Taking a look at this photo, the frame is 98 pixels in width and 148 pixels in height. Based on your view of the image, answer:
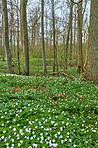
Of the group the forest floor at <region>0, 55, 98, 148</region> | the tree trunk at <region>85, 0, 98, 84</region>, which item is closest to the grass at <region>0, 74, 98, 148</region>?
the forest floor at <region>0, 55, 98, 148</region>

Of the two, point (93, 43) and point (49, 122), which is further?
point (93, 43)

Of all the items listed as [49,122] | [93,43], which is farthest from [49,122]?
[93,43]

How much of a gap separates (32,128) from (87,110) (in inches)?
73.3

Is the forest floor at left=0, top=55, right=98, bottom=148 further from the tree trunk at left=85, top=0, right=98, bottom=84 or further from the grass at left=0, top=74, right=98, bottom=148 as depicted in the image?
the tree trunk at left=85, top=0, right=98, bottom=84

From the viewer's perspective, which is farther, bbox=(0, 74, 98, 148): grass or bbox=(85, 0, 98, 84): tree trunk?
bbox=(85, 0, 98, 84): tree trunk

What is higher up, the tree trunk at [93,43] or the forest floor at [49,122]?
the tree trunk at [93,43]

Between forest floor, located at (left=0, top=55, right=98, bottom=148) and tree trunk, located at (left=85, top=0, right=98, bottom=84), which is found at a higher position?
tree trunk, located at (left=85, top=0, right=98, bottom=84)

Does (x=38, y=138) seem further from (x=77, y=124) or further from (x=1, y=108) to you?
(x=1, y=108)

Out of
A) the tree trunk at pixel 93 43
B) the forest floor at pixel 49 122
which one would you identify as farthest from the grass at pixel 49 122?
the tree trunk at pixel 93 43

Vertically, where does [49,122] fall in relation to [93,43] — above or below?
below

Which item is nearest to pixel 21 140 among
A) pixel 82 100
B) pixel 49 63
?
pixel 82 100

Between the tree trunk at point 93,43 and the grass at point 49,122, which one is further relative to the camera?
the tree trunk at point 93,43

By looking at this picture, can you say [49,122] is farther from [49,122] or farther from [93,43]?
[93,43]

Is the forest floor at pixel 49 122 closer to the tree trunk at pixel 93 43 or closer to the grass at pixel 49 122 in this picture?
the grass at pixel 49 122
